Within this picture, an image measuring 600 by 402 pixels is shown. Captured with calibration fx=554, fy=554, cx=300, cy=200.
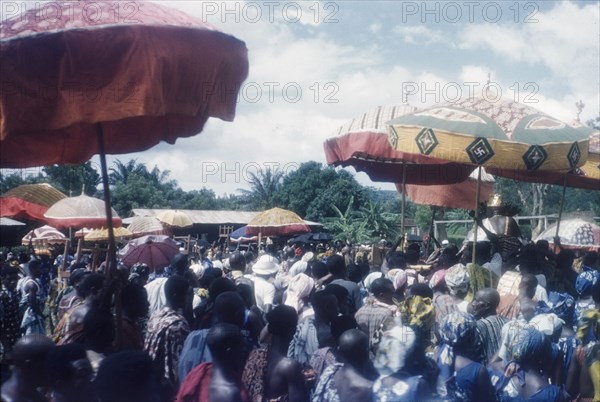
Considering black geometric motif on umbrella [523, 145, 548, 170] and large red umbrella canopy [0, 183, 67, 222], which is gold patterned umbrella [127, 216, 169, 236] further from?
black geometric motif on umbrella [523, 145, 548, 170]

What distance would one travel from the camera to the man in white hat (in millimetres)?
6504

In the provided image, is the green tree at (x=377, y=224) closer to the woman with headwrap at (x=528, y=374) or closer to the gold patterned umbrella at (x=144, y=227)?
the gold patterned umbrella at (x=144, y=227)

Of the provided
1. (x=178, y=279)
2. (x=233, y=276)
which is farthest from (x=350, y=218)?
(x=178, y=279)

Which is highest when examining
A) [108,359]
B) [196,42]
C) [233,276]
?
[196,42]

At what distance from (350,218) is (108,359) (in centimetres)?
3672

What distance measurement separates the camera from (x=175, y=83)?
295 cm

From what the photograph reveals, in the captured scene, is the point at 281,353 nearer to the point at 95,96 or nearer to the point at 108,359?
the point at 108,359

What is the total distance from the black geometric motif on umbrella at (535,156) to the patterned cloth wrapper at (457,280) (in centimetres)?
113

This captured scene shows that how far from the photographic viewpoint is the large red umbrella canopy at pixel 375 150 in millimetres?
6574

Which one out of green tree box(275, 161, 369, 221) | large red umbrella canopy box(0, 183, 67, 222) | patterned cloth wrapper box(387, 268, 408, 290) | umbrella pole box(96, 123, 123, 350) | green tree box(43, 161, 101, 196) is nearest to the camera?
umbrella pole box(96, 123, 123, 350)

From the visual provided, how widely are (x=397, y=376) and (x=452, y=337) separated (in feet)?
2.14

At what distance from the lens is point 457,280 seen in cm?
506

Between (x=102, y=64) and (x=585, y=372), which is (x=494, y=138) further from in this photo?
(x=102, y=64)

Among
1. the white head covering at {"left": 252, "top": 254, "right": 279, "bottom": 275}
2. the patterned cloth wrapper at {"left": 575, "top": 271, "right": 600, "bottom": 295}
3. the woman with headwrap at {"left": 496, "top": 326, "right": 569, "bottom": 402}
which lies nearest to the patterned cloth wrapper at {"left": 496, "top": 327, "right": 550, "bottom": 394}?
the woman with headwrap at {"left": 496, "top": 326, "right": 569, "bottom": 402}
